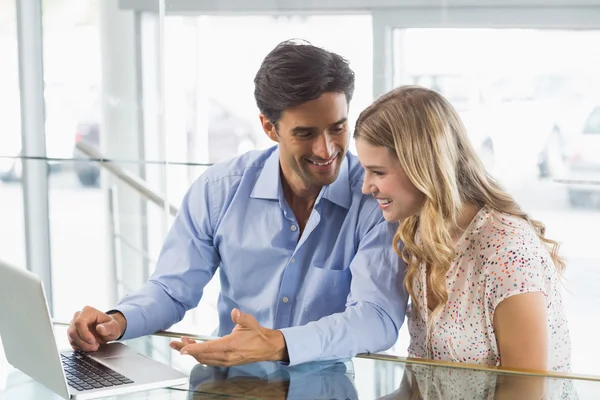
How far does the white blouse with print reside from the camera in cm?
178

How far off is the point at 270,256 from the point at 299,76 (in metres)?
0.44

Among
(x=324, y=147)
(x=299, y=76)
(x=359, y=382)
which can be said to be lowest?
(x=359, y=382)

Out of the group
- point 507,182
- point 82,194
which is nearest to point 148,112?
point 82,194

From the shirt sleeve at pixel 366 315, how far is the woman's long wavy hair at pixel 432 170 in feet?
0.14

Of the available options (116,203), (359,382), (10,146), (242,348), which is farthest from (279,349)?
(10,146)

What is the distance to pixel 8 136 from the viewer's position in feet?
14.1

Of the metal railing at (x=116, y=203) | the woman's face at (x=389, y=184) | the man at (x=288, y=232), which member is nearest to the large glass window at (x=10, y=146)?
the metal railing at (x=116, y=203)

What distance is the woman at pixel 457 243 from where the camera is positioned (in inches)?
69.3

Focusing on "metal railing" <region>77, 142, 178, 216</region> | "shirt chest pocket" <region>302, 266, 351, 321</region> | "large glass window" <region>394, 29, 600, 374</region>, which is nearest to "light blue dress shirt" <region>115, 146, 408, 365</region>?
"shirt chest pocket" <region>302, 266, 351, 321</region>

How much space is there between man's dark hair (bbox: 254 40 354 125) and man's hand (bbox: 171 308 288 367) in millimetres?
622

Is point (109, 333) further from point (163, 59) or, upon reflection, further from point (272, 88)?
point (163, 59)

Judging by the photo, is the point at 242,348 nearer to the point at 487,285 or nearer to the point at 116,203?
the point at 487,285

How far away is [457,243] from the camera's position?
187 centimetres

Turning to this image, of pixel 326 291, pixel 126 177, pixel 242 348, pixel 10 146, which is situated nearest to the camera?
pixel 242 348
